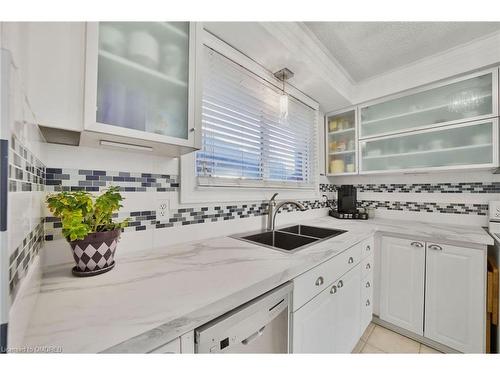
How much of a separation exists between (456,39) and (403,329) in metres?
2.27

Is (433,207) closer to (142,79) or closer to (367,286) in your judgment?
(367,286)

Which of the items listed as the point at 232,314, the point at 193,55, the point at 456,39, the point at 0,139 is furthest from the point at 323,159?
the point at 0,139

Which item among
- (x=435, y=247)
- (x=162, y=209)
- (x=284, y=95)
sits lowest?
(x=435, y=247)

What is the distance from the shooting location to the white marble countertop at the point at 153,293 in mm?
432

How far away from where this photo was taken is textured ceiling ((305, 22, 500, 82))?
1384mm

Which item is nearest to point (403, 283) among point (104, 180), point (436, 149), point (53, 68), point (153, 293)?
point (436, 149)

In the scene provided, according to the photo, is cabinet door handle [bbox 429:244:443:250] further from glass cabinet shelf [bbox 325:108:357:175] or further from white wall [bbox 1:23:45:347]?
white wall [bbox 1:23:45:347]

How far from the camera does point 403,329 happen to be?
62.7 inches

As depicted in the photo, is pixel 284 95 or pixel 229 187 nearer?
pixel 229 187

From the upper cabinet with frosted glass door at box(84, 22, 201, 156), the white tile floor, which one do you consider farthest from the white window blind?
the white tile floor

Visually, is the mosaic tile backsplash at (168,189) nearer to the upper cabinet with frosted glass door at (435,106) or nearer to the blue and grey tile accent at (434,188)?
the blue and grey tile accent at (434,188)

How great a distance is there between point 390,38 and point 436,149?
1.01m

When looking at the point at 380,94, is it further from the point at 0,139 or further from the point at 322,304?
the point at 0,139

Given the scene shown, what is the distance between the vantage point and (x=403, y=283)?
158cm
